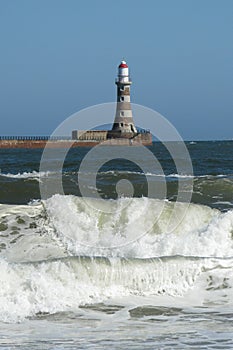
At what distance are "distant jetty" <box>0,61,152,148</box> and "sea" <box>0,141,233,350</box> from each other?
177 feet

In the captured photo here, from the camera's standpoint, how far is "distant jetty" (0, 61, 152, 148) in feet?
225

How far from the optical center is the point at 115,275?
30.2 ft

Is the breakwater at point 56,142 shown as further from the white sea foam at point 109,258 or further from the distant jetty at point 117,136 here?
the white sea foam at point 109,258

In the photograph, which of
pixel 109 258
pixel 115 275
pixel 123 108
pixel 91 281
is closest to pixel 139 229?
pixel 109 258

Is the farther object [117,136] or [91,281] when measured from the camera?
[117,136]

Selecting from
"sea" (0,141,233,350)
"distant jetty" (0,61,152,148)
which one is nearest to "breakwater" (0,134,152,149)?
"distant jetty" (0,61,152,148)

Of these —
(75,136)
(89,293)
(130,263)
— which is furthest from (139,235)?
(75,136)

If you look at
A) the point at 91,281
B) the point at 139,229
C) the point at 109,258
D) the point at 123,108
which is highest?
the point at 123,108

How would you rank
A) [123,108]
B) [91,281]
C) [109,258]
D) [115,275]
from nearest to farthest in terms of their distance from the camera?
[91,281] < [115,275] < [109,258] < [123,108]

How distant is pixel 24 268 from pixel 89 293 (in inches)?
35.2

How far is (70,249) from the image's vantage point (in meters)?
11.3

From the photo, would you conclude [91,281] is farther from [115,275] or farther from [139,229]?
[139,229]

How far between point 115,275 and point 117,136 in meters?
62.2

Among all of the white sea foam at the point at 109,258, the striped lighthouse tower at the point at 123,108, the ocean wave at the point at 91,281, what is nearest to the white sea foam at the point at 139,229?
the white sea foam at the point at 109,258
